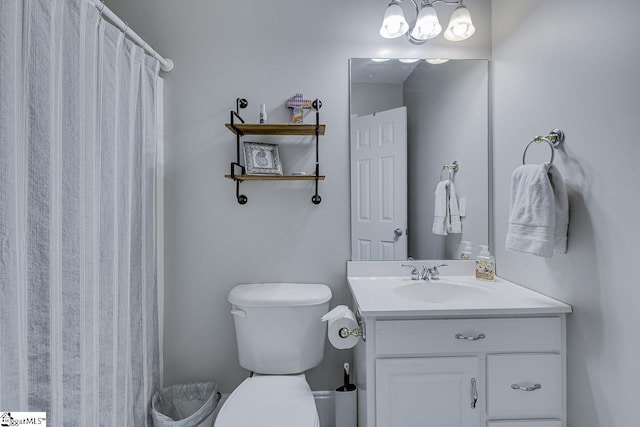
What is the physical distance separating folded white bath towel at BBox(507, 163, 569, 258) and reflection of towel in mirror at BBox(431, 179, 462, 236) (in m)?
0.44

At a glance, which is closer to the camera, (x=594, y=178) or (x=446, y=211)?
(x=594, y=178)

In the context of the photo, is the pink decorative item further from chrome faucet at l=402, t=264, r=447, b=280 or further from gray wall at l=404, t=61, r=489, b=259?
chrome faucet at l=402, t=264, r=447, b=280

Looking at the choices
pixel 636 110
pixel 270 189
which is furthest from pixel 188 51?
pixel 636 110

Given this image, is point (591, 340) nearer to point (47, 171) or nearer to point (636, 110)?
point (636, 110)

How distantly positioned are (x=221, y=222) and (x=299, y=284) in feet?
1.71

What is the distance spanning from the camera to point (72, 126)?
948 millimetres

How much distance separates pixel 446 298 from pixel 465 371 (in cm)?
44

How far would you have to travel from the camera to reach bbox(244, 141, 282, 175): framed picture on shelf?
154cm

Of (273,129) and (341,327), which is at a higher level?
(273,129)

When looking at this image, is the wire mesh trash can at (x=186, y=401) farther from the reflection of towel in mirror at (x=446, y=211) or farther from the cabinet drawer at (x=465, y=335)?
the reflection of towel in mirror at (x=446, y=211)

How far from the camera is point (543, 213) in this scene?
1110 mm

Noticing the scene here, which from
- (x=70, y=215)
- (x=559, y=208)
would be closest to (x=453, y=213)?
(x=559, y=208)

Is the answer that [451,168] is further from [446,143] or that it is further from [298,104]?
[298,104]

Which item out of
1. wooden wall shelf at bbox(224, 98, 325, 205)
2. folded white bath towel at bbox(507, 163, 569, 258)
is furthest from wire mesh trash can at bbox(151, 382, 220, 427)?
folded white bath towel at bbox(507, 163, 569, 258)
